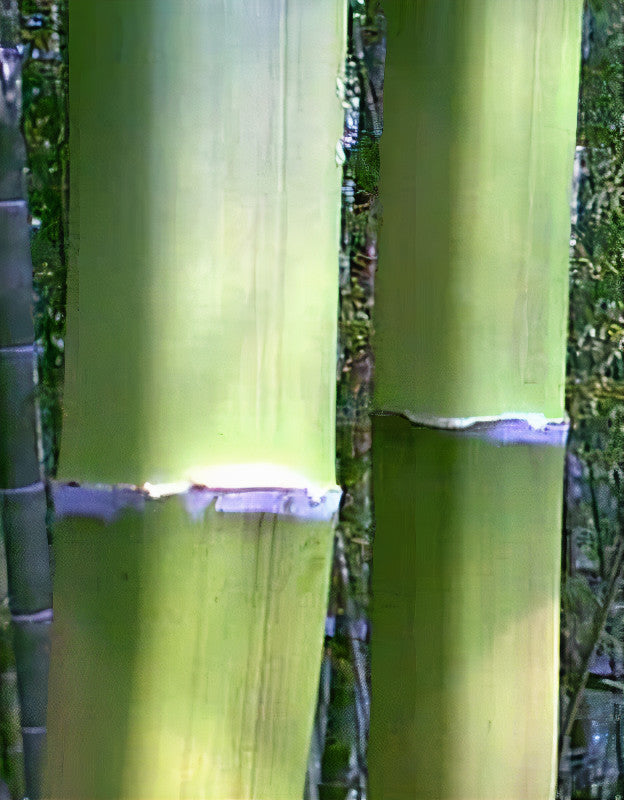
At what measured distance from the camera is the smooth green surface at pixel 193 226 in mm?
289

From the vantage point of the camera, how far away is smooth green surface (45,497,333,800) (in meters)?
0.30

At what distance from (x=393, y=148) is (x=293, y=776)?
0.27m

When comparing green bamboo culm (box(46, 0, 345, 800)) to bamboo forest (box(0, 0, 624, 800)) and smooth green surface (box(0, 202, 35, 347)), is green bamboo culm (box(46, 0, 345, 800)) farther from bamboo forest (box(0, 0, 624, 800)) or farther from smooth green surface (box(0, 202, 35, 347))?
smooth green surface (box(0, 202, 35, 347))

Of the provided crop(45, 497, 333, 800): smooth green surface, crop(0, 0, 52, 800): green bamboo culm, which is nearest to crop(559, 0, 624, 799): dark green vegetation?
crop(0, 0, 52, 800): green bamboo culm

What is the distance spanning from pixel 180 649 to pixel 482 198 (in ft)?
0.72

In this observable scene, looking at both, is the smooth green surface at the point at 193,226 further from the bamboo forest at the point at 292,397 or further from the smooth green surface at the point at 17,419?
the smooth green surface at the point at 17,419

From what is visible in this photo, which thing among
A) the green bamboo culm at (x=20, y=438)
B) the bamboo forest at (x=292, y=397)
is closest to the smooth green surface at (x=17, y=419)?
the green bamboo culm at (x=20, y=438)

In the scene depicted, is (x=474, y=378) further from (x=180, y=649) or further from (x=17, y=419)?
(x=17, y=419)

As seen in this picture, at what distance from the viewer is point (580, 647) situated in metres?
1.31

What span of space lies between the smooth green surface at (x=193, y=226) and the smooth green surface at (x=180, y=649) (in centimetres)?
2

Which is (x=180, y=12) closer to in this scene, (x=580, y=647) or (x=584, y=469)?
(x=584, y=469)

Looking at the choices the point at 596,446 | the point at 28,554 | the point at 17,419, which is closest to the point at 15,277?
the point at 17,419

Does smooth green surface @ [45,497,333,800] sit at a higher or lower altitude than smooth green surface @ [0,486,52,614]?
higher

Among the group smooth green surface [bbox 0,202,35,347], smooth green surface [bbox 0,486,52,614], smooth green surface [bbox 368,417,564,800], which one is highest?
smooth green surface [bbox 0,202,35,347]
